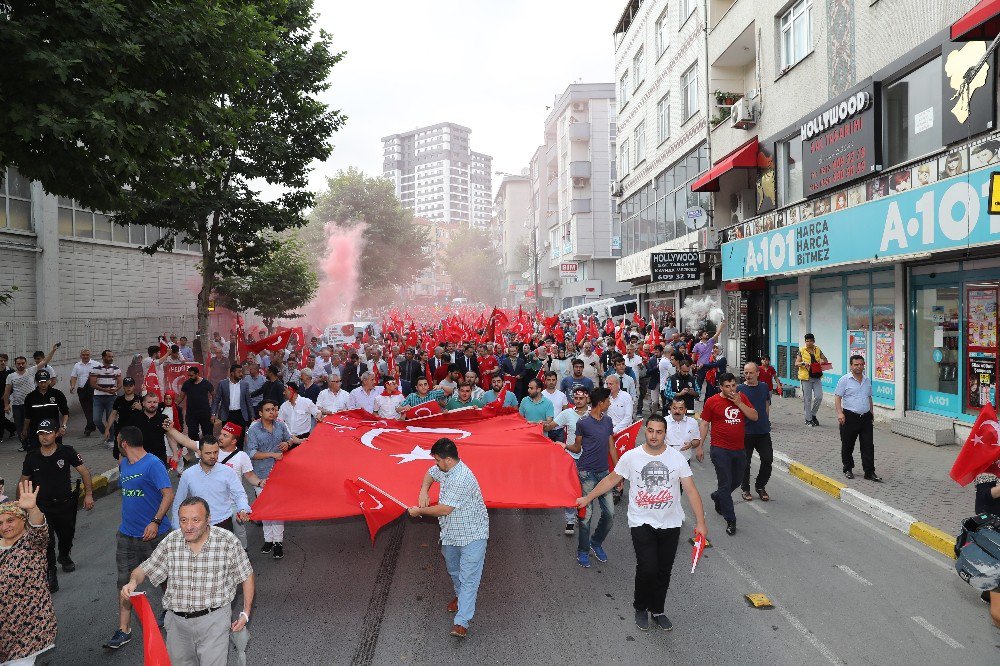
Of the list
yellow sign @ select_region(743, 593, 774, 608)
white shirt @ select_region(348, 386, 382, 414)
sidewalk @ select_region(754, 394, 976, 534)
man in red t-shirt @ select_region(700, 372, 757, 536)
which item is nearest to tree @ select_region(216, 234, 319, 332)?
Result: white shirt @ select_region(348, 386, 382, 414)

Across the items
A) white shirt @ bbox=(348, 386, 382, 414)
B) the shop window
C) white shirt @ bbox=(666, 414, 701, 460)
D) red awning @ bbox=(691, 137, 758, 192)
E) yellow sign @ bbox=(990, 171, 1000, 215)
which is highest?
red awning @ bbox=(691, 137, 758, 192)

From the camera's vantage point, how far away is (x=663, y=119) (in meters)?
29.2

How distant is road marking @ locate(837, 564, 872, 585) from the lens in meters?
6.59

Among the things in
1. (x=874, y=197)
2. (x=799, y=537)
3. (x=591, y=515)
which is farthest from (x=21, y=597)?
(x=874, y=197)

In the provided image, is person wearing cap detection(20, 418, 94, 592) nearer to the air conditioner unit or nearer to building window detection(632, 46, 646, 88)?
the air conditioner unit

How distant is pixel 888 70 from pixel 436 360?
37.1 ft

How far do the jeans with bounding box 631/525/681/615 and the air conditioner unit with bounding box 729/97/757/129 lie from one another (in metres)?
17.4

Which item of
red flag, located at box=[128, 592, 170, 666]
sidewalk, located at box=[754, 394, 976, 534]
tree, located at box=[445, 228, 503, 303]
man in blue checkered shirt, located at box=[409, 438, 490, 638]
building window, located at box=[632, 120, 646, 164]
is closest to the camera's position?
red flag, located at box=[128, 592, 170, 666]

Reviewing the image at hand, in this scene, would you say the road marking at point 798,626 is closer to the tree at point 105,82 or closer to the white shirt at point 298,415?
the white shirt at point 298,415

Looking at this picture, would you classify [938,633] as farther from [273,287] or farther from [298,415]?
A: [273,287]

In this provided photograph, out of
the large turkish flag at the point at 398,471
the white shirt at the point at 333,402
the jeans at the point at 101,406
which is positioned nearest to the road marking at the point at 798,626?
the large turkish flag at the point at 398,471

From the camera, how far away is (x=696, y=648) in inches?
207

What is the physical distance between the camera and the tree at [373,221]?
188 feet

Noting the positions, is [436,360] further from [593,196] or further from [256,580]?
[593,196]
